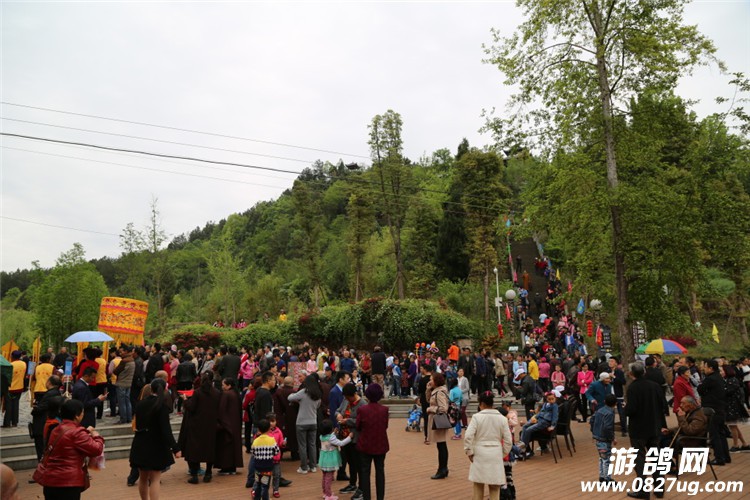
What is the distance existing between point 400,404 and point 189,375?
7.84m

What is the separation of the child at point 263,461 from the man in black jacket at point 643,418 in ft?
15.8

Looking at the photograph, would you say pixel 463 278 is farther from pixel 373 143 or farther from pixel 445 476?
pixel 445 476

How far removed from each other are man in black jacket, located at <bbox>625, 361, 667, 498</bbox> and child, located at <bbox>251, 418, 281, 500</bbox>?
15.8ft

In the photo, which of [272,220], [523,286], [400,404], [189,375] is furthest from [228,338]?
[272,220]

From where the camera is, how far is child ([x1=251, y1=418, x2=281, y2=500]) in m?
6.83

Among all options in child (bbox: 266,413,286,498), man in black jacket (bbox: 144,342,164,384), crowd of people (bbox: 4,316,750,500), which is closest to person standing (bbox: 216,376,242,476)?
crowd of people (bbox: 4,316,750,500)

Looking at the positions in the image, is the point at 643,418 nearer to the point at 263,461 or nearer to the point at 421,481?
the point at 421,481

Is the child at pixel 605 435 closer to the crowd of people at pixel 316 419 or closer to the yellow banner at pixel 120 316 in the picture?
the crowd of people at pixel 316 419

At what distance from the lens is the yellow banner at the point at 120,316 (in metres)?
19.6

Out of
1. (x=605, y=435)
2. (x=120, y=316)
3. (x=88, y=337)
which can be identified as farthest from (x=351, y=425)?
(x=120, y=316)

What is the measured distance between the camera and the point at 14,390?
1162 cm

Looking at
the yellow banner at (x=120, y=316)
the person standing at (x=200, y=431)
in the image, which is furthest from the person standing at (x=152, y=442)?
the yellow banner at (x=120, y=316)

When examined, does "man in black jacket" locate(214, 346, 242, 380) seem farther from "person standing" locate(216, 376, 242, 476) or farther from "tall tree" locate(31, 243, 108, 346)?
"tall tree" locate(31, 243, 108, 346)

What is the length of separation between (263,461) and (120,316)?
49.6 ft
